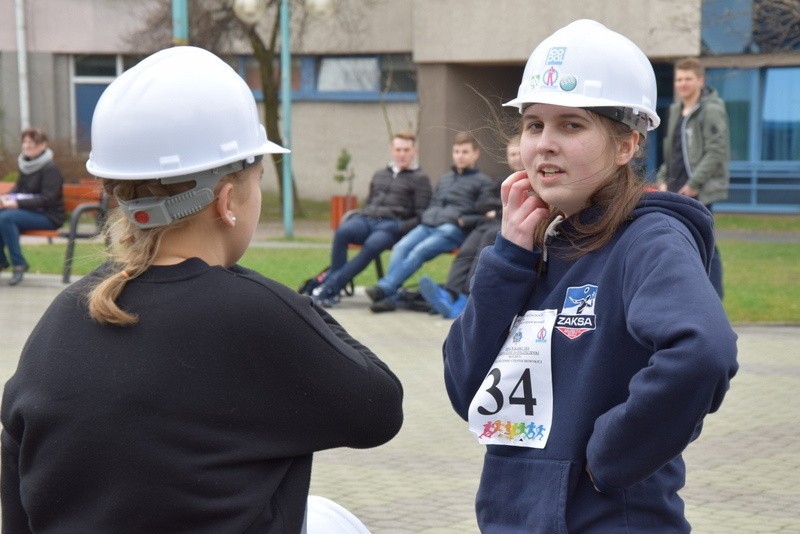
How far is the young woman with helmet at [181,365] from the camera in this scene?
6.98 feet

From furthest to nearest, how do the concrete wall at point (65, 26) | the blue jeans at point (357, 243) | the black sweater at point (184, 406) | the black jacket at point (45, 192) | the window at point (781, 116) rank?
the concrete wall at point (65, 26)
the window at point (781, 116)
the black jacket at point (45, 192)
the blue jeans at point (357, 243)
the black sweater at point (184, 406)

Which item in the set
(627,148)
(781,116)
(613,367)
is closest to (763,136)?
(781,116)

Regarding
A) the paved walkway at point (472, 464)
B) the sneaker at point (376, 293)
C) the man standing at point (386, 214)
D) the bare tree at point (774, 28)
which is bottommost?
the sneaker at point (376, 293)

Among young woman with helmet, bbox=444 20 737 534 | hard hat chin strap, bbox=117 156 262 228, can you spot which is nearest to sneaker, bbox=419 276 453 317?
young woman with helmet, bbox=444 20 737 534

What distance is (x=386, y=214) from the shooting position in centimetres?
1280

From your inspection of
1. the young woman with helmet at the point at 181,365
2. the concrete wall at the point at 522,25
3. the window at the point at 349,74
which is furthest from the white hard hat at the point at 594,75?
the window at the point at 349,74

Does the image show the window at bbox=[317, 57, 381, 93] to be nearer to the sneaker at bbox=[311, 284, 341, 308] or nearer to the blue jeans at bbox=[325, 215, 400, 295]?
the blue jeans at bbox=[325, 215, 400, 295]

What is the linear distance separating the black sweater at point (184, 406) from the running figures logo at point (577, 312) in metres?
0.45

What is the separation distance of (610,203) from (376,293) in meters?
9.50

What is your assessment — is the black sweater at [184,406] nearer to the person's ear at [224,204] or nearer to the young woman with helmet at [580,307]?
the person's ear at [224,204]

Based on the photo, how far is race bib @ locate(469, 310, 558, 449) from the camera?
8.18ft

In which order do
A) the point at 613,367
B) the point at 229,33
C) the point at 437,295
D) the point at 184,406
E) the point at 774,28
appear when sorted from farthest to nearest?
the point at 229,33 < the point at 774,28 < the point at 437,295 < the point at 613,367 < the point at 184,406

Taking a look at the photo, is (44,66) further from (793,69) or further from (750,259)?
(750,259)

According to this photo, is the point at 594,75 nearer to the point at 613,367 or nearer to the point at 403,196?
the point at 613,367
